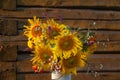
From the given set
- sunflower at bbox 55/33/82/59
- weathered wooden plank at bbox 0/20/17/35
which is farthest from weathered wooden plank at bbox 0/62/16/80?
sunflower at bbox 55/33/82/59

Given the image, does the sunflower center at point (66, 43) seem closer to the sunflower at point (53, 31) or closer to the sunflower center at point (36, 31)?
the sunflower at point (53, 31)

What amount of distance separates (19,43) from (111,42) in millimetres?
1060

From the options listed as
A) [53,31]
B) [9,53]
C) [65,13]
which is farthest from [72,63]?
[65,13]

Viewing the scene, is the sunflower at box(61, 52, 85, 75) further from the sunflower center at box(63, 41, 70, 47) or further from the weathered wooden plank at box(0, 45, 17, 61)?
the weathered wooden plank at box(0, 45, 17, 61)

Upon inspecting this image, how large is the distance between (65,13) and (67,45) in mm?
1791

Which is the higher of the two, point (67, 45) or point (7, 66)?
point (67, 45)

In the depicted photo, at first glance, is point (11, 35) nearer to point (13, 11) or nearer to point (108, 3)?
point (13, 11)

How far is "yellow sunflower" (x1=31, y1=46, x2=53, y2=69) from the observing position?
242cm

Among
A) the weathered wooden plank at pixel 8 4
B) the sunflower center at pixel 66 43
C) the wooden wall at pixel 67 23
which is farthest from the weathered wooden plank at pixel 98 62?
the sunflower center at pixel 66 43

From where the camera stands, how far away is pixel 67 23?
164 inches

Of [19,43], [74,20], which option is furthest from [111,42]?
[19,43]

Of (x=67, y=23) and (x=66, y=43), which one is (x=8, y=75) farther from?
(x=66, y=43)

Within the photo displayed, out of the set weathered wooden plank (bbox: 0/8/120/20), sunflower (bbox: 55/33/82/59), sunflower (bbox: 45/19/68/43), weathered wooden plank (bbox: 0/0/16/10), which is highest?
weathered wooden plank (bbox: 0/0/16/10)

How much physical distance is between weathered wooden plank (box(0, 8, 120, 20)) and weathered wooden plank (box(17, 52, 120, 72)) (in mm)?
441
